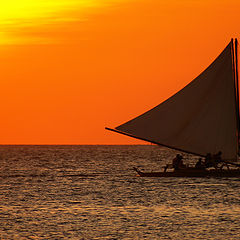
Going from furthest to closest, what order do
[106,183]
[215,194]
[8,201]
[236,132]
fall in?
[106,183] < [236,132] < [215,194] < [8,201]

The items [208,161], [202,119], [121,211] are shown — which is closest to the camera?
[121,211]

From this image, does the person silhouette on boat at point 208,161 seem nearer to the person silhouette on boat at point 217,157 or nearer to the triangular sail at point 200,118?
the person silhouette on boat at point 217,157

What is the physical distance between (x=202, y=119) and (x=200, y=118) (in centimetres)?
16

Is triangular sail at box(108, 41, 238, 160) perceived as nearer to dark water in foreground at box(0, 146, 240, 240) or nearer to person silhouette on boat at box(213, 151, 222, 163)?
person silhouette on boat at box(213, 151, 222, 163)

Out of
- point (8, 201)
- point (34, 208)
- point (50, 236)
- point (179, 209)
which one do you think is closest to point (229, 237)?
point (50, 236)

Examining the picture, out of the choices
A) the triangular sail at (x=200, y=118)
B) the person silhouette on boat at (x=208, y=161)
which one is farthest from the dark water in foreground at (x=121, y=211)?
the triangular sail at (x=200, y=118)

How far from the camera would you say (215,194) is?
A: 5184 centimetres

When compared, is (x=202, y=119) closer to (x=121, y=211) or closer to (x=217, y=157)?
(x=217, y=157)

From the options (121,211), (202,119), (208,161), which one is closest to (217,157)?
(208,161)

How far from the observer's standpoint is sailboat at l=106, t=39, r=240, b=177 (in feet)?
182

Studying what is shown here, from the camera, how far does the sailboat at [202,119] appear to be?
55.6 metres

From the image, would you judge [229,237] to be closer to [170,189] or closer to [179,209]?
[179,209]

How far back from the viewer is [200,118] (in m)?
57.2

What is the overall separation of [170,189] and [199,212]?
15.6 meters
